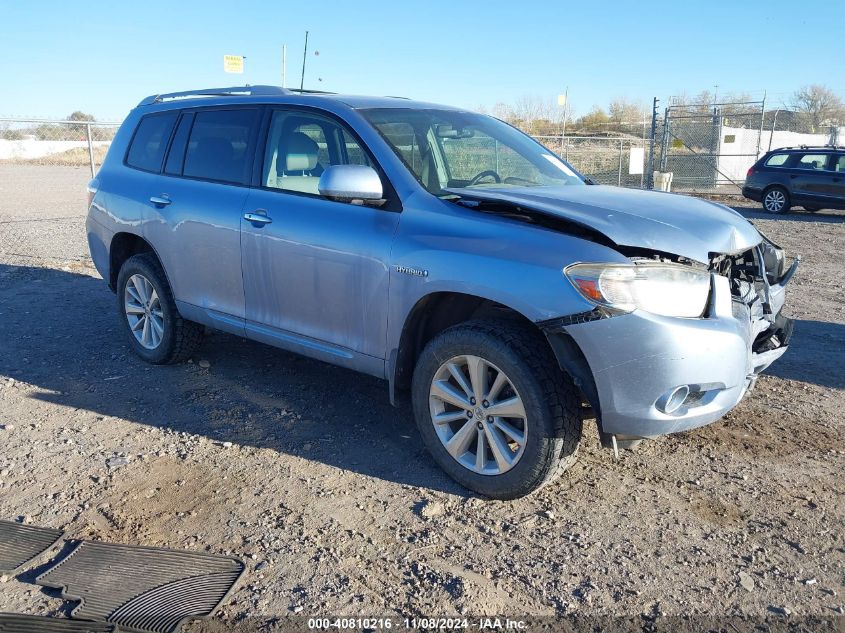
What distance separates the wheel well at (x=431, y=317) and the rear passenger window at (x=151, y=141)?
2.62 m

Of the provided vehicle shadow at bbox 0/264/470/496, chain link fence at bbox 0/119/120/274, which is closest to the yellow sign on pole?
chain link fence at bbox 0/119/120/274

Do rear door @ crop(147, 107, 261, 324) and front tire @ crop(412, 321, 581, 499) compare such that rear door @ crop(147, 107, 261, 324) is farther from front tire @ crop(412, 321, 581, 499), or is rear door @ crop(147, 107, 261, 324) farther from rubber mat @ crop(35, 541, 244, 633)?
rubber mat @ crop(35, 541, 244, 633)

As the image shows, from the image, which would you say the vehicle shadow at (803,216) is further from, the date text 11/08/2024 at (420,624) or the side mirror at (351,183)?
the date text 11/08/2024 at (420,624)

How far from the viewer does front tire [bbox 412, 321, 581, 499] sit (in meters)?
3.33

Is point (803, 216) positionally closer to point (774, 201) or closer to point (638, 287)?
point (774, 201)

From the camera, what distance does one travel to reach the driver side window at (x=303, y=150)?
14.0 ft

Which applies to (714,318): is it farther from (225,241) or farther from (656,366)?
(225,241)

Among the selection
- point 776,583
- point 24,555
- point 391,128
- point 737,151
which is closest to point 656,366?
point 776,583

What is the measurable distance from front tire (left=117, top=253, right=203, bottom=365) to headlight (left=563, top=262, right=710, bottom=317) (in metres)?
3.22

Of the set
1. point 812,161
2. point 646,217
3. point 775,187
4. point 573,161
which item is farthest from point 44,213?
point 573,161

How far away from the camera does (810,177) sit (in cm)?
1697

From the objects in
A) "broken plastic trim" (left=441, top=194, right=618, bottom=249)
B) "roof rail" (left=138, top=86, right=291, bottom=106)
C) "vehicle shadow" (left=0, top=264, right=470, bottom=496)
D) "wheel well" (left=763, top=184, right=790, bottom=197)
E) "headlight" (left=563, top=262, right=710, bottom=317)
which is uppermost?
"roof rail" (left=138, top=86, right=291, bottom=106)

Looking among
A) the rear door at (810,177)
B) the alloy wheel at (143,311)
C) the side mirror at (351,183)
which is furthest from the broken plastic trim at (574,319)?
the rear door at (810,177)

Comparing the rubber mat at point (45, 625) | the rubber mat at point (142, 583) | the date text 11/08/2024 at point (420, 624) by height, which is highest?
the date text 11/08/2024 at point (420, 624)
